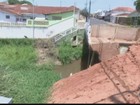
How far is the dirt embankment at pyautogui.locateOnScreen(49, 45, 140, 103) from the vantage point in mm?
12008

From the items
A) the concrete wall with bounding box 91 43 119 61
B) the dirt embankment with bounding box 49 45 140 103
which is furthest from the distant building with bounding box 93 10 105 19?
the dirt embankment with bounding box 49 45 140 103

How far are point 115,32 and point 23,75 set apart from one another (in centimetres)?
966

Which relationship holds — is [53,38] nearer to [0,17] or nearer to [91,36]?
[91,36]

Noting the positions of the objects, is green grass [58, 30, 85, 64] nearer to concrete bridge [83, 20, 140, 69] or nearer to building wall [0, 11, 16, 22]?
concrete bridge [83, 20, 140, 69]

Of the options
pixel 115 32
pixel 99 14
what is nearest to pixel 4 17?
pixel 115 32

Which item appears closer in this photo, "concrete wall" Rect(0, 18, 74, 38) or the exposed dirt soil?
the exposed dirt soil

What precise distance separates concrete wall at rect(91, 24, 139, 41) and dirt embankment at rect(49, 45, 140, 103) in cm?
719

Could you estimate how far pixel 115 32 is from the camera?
26.9 metres

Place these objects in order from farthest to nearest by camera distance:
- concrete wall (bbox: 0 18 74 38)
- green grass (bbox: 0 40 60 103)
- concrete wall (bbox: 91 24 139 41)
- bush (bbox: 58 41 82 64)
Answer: concrete wall (bbox: 0 18 74 38) < bush (bbox: 58 41 82 64) < concrete wall (bbox: 91 24 139 41) < green grass (bbox: 0 40 60 103)

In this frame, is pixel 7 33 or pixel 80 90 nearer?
pixel 80 90

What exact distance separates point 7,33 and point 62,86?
14558mm

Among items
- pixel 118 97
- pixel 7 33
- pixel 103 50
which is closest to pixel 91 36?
pixel 103 50

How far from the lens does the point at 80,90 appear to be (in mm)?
14852

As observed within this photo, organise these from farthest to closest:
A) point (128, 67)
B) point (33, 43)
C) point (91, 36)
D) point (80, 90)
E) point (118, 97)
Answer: point (33, 43) < point (91, 36) < point (128, 67) < point (80, 90) < point (118, 97)
